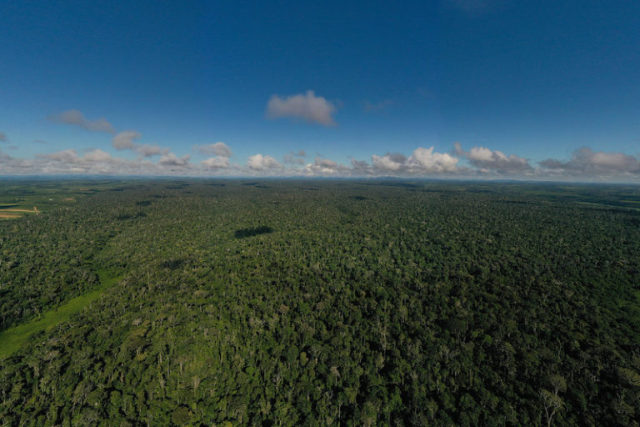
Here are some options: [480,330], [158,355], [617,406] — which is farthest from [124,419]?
[617,406]

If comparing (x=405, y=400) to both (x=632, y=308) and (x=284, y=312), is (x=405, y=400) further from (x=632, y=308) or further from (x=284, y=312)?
(x=632, y=308)

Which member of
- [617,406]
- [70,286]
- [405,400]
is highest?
[70,286]

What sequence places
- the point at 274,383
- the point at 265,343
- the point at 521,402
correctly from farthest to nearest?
the point at 265,343, the point at 274,383, the point at 521,402

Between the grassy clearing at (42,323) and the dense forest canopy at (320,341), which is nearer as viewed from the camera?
the dense forest canopy at (320,341)

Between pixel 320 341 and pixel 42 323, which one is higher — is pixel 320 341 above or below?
below

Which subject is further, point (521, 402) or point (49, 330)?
point (49, 330)

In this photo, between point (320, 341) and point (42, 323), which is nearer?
point (320, 341)

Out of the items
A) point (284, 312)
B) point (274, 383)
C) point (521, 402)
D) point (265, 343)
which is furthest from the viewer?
point (284, 312)

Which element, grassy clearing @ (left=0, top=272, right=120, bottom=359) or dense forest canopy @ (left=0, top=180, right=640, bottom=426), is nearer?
dense forest canopy @ (left=0, top=180, right=640, bottom=426)
